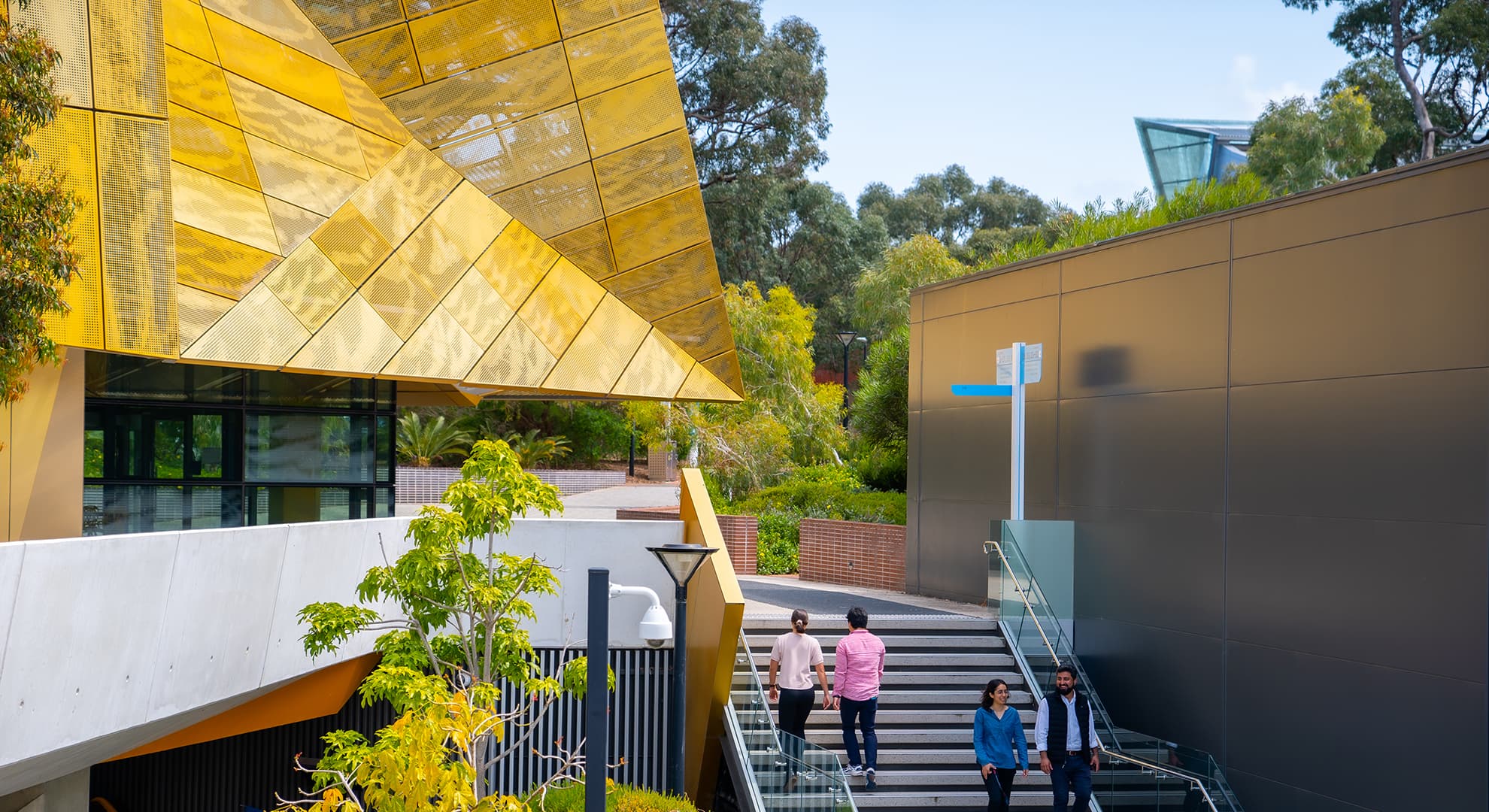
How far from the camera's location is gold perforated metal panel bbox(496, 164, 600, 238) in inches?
662

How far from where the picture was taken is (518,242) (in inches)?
661

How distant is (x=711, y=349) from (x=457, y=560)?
27.1 ft

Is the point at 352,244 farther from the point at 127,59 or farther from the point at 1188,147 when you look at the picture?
the point at 1188,147

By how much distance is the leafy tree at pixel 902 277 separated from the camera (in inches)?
1758

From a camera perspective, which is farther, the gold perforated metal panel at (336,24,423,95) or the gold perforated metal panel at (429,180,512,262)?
the gold perforated metal panel at (429,180,512,262)

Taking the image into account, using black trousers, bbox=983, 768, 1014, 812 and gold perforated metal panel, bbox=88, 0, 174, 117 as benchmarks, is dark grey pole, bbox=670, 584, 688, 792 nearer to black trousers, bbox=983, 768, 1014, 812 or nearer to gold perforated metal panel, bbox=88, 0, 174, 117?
black trousers, bbox=983, 768, 1014, 812

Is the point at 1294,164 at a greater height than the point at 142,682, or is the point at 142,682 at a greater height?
the point at 1294,164

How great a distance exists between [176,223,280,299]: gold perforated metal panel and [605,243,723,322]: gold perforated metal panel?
5.63m

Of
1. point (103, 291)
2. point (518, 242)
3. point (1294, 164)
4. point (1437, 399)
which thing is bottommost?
point (1437, 399)

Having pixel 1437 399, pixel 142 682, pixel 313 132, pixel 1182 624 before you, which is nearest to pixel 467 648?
pixel 142 682

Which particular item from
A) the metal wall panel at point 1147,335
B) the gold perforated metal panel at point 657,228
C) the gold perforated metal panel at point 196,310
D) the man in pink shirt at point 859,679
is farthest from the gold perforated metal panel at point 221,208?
the metal wall panel at point 1147,335

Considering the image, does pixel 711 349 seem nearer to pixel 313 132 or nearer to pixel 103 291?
pixel 313 132

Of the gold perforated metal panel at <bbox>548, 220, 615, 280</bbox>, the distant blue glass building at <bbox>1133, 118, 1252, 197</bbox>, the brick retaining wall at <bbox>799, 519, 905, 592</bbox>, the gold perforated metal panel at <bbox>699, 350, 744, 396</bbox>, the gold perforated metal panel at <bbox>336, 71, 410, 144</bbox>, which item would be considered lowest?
the brick retaining wall at <bbox>799, 519, 905, 592</bbox>

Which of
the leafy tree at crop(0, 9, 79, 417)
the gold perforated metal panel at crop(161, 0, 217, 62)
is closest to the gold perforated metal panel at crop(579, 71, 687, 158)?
the gold perforated metal panel at crop(161, 0, 217, 62)
